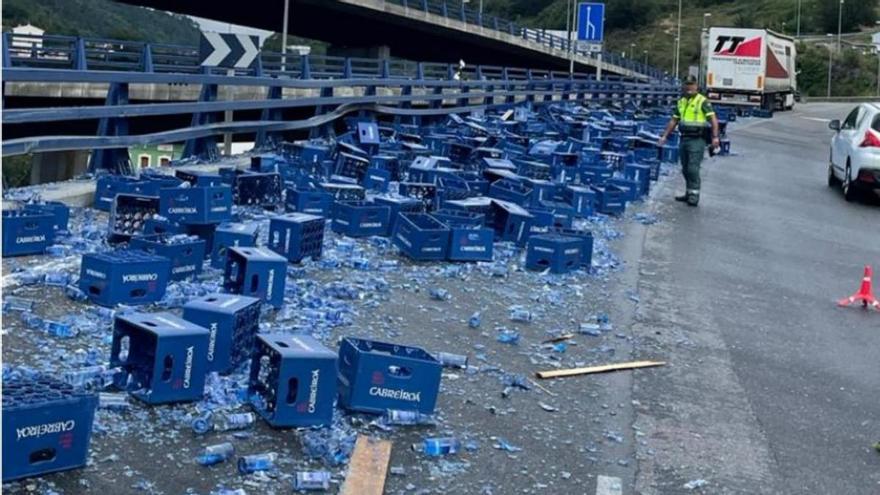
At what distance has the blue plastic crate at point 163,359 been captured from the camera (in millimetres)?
5832

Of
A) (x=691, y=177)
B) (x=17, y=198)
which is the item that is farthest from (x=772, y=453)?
(x=691, y=177)

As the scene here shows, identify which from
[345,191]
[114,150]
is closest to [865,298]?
[345,191]

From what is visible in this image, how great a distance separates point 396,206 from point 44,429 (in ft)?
24.6

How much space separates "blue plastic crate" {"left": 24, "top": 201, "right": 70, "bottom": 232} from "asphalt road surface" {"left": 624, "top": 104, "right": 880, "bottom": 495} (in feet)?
15.3

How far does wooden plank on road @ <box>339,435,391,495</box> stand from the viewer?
17.2 feet

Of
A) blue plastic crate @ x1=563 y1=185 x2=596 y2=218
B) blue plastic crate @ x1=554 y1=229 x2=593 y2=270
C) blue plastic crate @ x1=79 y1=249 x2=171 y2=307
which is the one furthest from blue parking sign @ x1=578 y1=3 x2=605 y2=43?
blue plastic crate @ x1=79 y1=249 x2=171 y2=307

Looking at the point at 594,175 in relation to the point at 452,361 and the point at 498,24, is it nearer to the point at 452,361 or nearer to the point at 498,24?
the point at 452,361

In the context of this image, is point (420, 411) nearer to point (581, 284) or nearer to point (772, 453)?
point (772, 453)

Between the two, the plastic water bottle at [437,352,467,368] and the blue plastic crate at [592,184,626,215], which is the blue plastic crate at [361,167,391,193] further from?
the plastic water bottle at [437,352,467,368]

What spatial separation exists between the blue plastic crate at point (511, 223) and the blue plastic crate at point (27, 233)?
4.60m

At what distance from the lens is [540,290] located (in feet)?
34.1

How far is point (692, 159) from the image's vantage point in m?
18.1

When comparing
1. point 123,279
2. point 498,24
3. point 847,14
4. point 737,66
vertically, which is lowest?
point 123,279

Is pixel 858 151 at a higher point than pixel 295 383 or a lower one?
higher
